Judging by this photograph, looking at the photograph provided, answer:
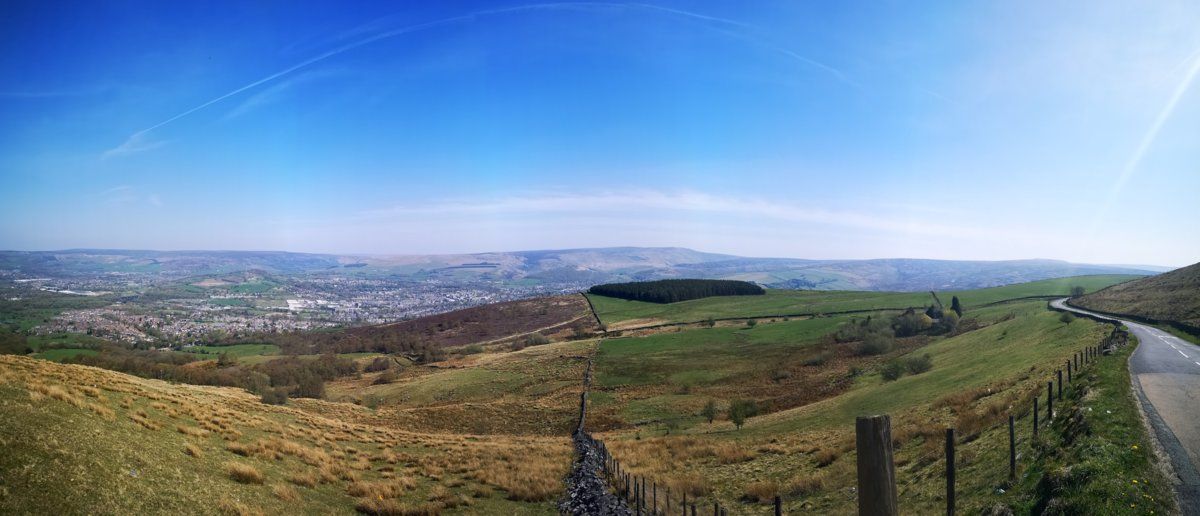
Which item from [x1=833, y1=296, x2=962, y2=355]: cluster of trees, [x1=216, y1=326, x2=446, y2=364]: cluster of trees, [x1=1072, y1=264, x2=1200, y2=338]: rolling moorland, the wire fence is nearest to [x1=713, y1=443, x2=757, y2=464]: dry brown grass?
the wire fence

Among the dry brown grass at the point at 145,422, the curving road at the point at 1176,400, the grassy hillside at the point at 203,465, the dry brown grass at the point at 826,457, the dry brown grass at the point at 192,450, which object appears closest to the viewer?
the curving road at the point at 1176,400

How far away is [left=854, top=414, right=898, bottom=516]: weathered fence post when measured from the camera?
3611 mm

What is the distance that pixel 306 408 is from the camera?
47250mm

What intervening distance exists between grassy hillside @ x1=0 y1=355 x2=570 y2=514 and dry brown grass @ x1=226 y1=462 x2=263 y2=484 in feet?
0.10

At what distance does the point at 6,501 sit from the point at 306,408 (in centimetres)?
4214

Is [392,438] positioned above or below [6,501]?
below

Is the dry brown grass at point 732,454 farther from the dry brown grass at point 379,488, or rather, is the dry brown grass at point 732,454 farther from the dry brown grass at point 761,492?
the dry brown grass at point 379,488

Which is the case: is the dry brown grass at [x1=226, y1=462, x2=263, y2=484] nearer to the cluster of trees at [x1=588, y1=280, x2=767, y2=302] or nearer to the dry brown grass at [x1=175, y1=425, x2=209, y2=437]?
the dry brown grass at [x1=175, y1=425, x2=209, y2=437]

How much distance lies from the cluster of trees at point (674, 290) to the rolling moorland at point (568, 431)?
81.3 metres

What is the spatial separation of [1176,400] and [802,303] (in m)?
122

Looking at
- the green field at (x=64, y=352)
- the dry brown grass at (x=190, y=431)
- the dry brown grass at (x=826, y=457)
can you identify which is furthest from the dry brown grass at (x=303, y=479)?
the green field at (x=64, y=352)

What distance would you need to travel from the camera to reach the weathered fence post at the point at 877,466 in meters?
3.61

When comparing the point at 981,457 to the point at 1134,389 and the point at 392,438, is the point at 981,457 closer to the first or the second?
the point at 1134,389

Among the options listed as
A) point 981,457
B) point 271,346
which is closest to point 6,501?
point 981,457
